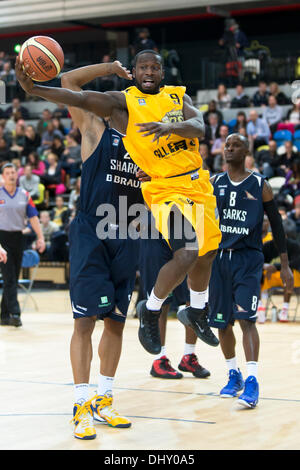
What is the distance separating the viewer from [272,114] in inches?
681

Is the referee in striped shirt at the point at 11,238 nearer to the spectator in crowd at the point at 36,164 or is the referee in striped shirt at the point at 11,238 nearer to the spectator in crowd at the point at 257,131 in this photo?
the spectator in crowd at the point at 257,131

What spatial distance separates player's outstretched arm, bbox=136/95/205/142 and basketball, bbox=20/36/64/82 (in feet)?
2.22

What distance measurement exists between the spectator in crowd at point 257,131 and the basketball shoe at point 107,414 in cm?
1202

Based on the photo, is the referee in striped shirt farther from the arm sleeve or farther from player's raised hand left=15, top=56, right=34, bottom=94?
player's raised hand left=15, top=56, right=34, bottom=94

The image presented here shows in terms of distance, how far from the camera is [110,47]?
24062 mm

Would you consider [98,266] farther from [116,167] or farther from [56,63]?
[56,63]

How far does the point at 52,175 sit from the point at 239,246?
1290cm

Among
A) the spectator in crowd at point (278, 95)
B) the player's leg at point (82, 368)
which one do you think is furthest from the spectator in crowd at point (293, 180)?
the player's leg at point (82, 368)

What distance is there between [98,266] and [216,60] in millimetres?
16244

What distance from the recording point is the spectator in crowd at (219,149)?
52.7ft

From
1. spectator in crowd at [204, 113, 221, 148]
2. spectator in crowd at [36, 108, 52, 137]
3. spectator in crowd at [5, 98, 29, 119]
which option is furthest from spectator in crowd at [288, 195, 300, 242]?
spectator in crowd at [5, 98, 29, 119]

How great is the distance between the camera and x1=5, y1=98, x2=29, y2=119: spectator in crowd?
22031 millimetres

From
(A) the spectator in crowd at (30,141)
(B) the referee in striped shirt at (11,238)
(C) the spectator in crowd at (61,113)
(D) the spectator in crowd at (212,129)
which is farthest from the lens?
(C) the spectator in crowd at (61,113)

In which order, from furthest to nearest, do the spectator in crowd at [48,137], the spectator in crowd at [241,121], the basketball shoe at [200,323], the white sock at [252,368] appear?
the spectator in crowd at [48,137] < the spectator in crowd at [241,121] < the white sock at [252,368] < the basketball shoe at [200,323]
